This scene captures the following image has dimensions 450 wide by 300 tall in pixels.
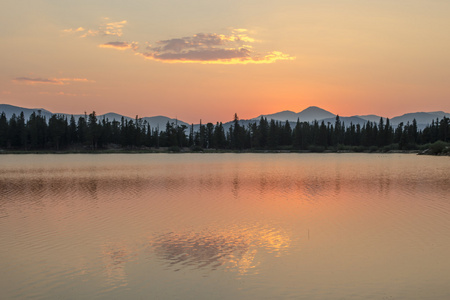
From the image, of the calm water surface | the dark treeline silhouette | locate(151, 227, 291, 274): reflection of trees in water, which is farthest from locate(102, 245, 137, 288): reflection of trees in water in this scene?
the dark treeline silhouette

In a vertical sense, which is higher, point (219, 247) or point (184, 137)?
point (184, 137)

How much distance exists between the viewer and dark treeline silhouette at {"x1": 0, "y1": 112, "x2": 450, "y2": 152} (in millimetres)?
158000

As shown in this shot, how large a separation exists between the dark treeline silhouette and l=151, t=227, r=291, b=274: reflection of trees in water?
150 meters

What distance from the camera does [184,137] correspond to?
618 feet

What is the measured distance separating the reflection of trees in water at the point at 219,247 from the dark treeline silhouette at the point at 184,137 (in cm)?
15007

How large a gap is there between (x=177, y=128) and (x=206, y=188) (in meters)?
153

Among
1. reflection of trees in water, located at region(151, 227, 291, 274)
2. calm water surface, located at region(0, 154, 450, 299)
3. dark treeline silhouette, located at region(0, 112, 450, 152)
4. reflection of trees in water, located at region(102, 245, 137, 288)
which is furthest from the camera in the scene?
dark treeline silhouette, located at region(0, 112, 450, 152)

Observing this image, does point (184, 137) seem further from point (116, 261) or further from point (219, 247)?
point (116, 261)

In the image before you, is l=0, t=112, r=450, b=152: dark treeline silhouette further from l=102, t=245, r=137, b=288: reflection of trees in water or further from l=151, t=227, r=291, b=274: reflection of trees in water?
l=102, t=245, r=137, b=288: reflection of trees in water

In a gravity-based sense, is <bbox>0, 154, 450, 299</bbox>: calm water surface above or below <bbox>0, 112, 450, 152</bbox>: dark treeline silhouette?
below

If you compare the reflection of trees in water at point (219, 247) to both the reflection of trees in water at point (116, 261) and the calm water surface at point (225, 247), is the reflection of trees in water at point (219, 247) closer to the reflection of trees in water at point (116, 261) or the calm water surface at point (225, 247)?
the calm water surface at point (225, 247)

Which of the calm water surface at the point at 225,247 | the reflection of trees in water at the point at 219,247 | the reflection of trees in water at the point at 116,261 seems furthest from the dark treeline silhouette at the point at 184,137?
the reflection of trees in water at the point at 116,261

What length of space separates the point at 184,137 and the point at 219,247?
17381 cm

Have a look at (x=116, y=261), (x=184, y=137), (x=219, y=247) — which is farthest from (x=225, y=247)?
(x=184, y=137)
